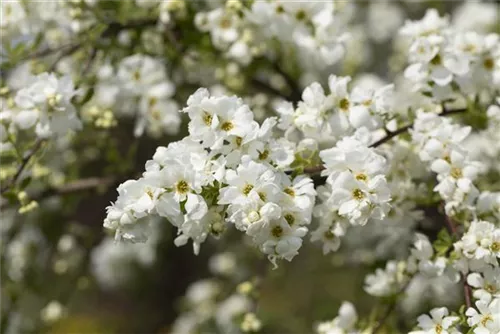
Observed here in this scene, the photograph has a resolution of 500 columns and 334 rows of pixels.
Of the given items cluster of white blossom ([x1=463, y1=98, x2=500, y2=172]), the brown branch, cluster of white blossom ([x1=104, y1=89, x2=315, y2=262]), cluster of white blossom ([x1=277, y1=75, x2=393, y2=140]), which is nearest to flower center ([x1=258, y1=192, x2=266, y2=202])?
cluster of white blossom ([x1=104, y1=89, x2=315, y2=262])

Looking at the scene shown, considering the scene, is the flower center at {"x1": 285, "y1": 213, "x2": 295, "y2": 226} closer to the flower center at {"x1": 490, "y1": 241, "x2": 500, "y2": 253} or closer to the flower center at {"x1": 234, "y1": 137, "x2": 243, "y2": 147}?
Answer: the flower center at {"x1": 234, "y1": 137, "x2": 243, "y2": 147}

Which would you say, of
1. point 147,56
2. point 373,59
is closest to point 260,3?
point 147,56

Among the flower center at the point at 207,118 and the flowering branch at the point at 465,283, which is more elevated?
the flower center at the point at 207,118

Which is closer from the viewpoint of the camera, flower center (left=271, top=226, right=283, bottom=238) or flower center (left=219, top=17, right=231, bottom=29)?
flower center (left=271, top=226, right=283, bottom=238)

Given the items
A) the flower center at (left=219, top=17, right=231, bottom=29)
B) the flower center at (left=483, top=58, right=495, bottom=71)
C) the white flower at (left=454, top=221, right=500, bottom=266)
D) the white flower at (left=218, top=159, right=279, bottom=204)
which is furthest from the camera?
the flower center at (left=219, top=17, right=231, bottom=29)

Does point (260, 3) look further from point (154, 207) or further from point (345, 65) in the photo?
point (345, 65)

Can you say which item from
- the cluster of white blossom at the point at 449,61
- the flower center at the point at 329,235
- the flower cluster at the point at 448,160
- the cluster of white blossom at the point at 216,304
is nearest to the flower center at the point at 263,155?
the flower center at the point at 329,235

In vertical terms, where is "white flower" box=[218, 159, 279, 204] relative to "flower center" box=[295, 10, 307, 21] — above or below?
above

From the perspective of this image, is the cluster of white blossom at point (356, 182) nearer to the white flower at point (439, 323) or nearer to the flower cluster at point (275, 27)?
the white flower at point (439, 323)
